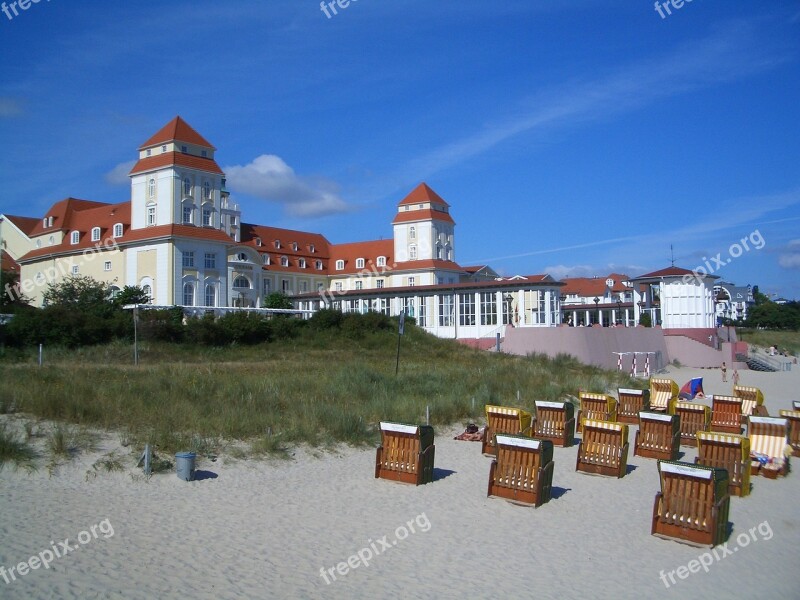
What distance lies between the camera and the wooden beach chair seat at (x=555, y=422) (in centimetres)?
1638

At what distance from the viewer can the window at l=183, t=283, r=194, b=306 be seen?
58.3 m

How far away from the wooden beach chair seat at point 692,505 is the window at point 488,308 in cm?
4155

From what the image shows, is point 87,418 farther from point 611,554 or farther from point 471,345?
point 471,345

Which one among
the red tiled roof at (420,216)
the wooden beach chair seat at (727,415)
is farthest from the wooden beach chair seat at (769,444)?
the red tiled roof at (420,216)

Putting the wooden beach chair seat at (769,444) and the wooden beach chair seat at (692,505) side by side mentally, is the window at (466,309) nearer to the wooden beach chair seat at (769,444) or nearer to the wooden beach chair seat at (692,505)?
the wooden beach chair seat at (769,444)

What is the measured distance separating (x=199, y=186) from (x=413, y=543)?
56414 millimetres

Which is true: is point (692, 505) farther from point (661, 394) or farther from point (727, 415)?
point (661, 394)

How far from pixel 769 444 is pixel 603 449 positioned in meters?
3.88

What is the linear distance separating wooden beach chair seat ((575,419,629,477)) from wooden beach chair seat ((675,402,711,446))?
5.16 m

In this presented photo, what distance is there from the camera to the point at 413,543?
9047mm

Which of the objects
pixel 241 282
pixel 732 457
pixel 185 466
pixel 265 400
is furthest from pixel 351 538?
pixel 241 282

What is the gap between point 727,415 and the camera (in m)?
19.3

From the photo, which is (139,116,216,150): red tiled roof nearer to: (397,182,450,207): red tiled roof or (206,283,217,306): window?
(206,283,217,306): window

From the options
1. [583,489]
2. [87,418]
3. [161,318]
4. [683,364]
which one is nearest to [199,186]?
[161,318]
